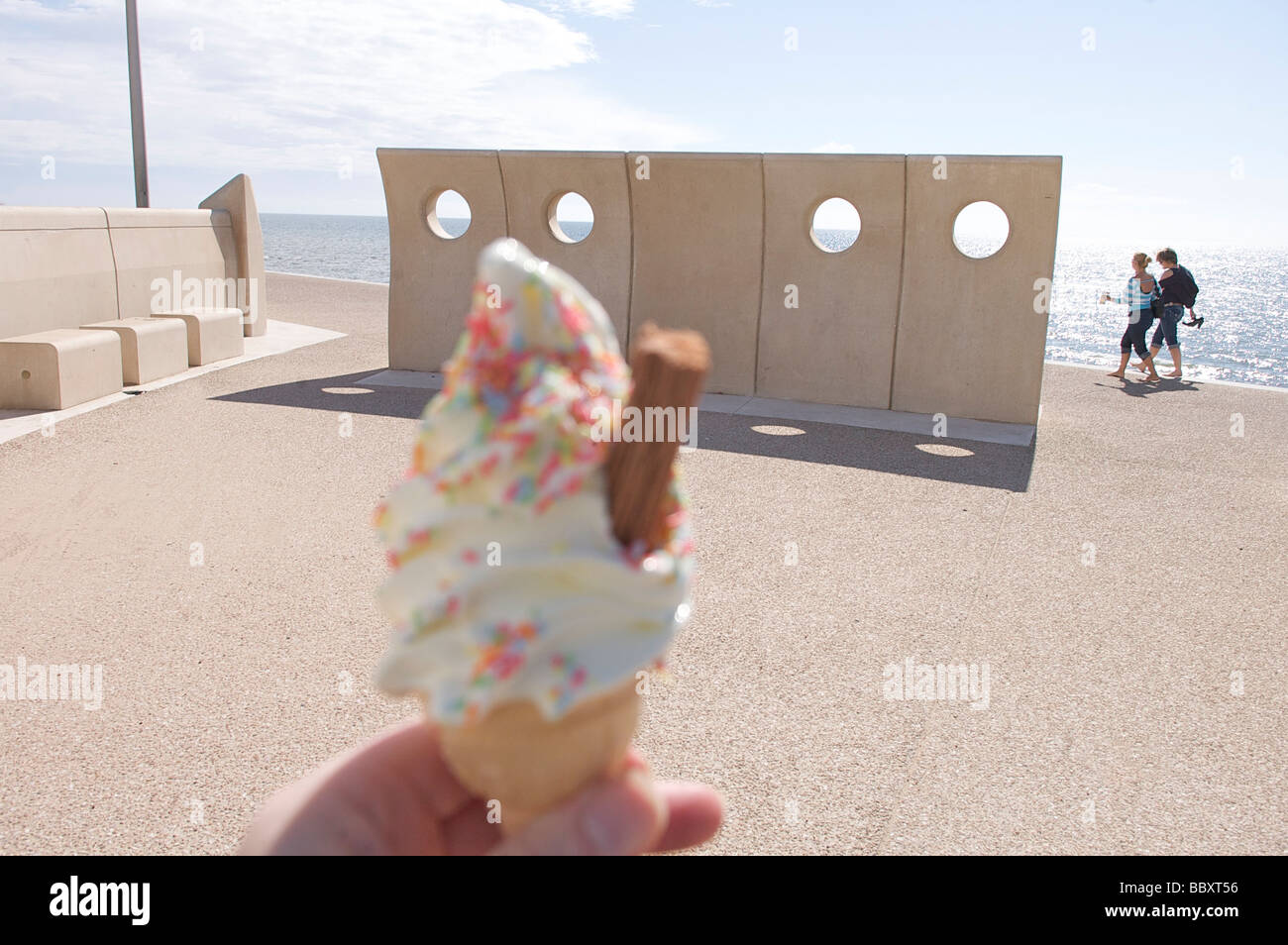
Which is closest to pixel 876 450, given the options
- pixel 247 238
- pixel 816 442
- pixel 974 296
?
pixel 816 442

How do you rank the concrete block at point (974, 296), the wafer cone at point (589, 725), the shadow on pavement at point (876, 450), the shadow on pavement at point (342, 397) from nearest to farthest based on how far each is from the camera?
the wafer cone at point (589, 725) → the shadow on pavement at point (876, 450) → the concrete block at point (974, 296) → the shadow on pavement at point (342, 397)

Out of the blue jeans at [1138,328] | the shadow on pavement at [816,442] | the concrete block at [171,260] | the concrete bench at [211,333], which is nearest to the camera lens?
the shadow on pavement at [816,442]

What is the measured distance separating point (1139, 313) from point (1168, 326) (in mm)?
451

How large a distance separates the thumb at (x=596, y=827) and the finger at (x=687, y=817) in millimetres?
165

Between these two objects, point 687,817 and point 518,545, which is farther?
point 687,817

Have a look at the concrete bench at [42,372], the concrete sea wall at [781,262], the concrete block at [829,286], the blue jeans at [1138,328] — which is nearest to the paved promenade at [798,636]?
the concrete bench at [42,372]

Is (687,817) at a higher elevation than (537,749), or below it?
below

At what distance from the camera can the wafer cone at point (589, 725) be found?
1.58 m

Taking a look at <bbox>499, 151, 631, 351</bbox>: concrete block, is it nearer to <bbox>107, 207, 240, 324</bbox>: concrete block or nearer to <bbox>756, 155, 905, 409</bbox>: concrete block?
<bbox>756, 155, 905, 409</bbox>: concrete block

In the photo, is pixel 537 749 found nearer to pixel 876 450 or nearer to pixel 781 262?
pixel 876 450

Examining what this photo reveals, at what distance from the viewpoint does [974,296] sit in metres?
10.7

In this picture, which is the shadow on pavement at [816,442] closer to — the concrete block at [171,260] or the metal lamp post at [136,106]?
the concrete block at [171,260]

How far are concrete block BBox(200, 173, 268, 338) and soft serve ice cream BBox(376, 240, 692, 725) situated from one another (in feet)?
47.8

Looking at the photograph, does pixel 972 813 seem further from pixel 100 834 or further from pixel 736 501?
pixel 736 501
